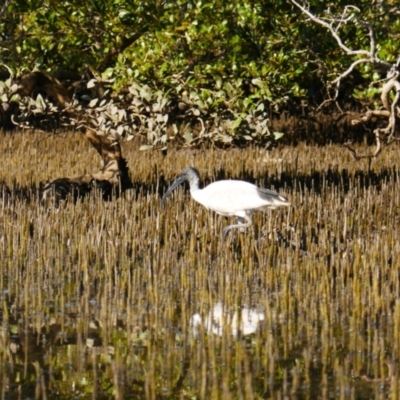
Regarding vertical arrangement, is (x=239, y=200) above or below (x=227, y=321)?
above

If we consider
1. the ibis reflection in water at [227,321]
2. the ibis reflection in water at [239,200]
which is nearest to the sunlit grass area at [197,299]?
the ibis reflection in water at [227,321]

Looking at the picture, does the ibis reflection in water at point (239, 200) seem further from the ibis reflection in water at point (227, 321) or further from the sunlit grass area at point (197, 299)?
the ibis reflection in water at point (227, 321)

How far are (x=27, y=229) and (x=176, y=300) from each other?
2546 mm

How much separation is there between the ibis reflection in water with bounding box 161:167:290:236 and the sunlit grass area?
15 cm

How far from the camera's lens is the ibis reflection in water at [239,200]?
870 cm

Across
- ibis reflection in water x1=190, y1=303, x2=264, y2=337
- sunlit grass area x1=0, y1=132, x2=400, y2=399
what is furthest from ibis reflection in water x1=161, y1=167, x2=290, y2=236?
ibis reflection in water x1=190, y1=303, x2=264, y2=337

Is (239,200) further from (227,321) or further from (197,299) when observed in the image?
(227,321)

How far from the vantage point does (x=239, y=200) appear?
8.80m

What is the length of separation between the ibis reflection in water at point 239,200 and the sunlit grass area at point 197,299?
0.49ft

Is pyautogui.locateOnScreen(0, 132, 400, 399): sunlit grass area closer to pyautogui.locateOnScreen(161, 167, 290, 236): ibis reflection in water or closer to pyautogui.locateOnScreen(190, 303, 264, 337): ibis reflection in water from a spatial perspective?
pyautogui.locateOnScreen(190, 303, 264, 337): ibis reflection in water

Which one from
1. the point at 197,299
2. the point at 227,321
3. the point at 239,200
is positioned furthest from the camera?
the point at 239,200

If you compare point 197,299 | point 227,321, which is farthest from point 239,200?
point 227,321

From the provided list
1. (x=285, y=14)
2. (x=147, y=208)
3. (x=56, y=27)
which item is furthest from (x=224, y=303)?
(x=285, y=14)

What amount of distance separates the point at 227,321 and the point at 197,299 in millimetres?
668
